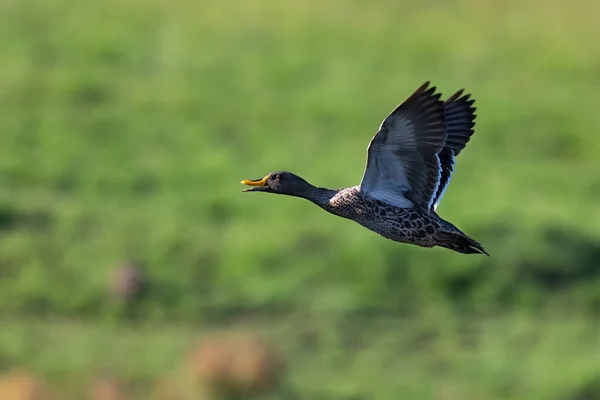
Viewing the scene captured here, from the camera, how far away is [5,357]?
912 inches

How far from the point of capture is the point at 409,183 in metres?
11.9

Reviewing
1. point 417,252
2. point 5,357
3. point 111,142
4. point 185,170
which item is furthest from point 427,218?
point 111,142

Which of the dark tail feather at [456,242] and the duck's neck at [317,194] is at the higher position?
the duck's neck at [317,194]

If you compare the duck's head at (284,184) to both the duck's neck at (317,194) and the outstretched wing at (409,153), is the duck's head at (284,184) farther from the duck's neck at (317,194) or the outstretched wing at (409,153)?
the outstretched wing at (409,153)

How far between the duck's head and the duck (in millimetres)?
249

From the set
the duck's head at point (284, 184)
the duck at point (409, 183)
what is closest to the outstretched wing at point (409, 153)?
the duck at point (409, 183)

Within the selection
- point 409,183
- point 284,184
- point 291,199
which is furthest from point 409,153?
point 291,199

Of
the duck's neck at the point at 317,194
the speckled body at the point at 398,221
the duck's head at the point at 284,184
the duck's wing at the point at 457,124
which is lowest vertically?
the speckled body at the point at 398,221

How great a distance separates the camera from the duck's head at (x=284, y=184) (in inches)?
494

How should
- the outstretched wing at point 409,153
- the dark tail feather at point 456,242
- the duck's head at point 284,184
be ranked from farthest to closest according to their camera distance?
the duck's head at point 284,184 < the dark tail feather at point 456,242 < the outstretched wing at point 409,153

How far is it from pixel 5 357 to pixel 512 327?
8.65 m

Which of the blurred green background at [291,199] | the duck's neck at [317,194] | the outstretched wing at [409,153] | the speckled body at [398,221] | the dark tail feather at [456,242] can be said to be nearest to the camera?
the outstretched wing at [409,153]

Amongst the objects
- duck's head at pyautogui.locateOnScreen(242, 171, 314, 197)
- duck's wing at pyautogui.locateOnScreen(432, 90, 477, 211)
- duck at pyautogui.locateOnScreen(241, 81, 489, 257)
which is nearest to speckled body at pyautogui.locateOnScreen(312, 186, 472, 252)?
duck at pyautogui.locateOnScreen(241, 81, 489, 257)

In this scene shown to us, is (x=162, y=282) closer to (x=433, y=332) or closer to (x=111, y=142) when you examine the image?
(x=433, y=332)
